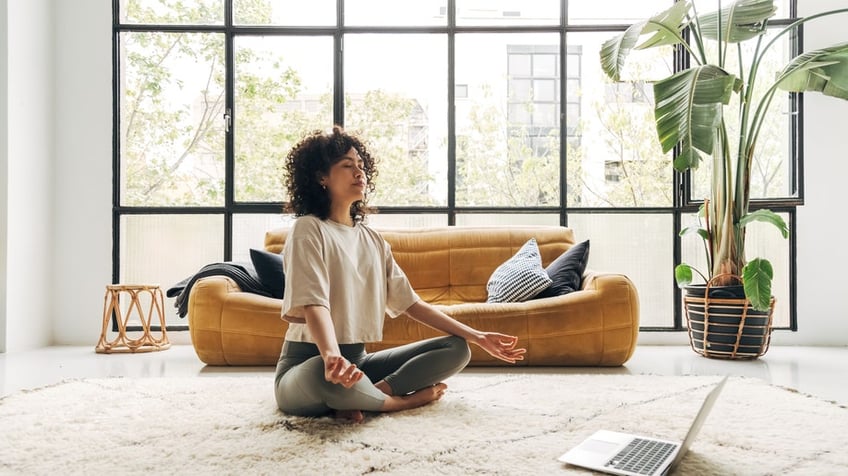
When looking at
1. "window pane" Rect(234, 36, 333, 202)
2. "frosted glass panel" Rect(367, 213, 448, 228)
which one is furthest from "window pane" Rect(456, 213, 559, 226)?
"window pane" Rect(234, 36, 333, 202)

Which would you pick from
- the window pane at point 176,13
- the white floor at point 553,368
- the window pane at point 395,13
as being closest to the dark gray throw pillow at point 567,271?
the white floor at point 553,368

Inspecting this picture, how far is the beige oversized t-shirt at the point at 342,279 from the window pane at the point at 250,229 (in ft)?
8.18

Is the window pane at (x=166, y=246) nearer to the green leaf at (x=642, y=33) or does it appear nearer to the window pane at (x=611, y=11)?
the green leaf at (x=642, y=33)

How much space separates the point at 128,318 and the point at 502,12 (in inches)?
136

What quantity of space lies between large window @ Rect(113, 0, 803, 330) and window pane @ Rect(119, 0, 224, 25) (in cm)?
1

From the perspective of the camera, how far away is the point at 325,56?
4.76m

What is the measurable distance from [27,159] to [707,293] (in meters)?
4.45

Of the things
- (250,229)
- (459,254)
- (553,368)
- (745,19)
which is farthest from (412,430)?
(745,19)

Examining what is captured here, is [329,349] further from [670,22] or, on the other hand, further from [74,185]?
[74,185]

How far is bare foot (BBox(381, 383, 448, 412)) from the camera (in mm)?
2217

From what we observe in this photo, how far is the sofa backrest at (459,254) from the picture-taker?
417cm

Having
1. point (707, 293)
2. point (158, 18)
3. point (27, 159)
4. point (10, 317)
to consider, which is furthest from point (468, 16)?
point (10, 317)

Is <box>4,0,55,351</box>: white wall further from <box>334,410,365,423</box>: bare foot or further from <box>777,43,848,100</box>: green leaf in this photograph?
<box>777,43,848,100</box>: green leaf

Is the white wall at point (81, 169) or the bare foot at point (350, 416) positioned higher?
the white wall at point (81, 169)
